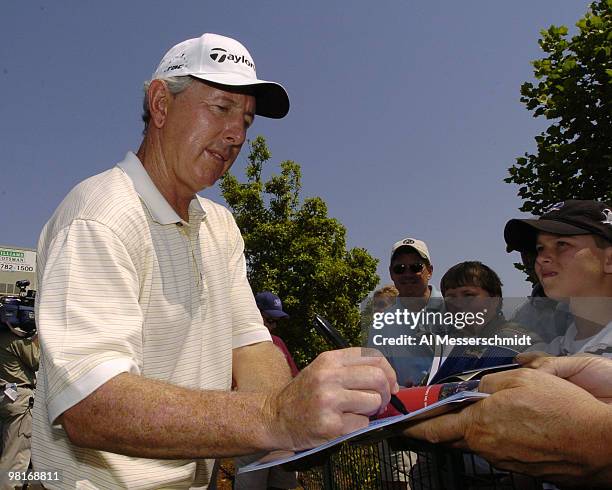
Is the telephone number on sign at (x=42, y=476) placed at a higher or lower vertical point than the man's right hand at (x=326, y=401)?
lower

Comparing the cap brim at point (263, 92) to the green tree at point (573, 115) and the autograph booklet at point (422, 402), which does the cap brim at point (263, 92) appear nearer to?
the autograph booklet at point (422, 402)

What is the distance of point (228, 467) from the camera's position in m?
9.27

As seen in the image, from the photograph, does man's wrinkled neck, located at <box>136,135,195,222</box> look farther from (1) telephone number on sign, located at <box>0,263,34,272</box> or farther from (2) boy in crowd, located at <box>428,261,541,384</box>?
(1) telephone number on sign, located at <box>0,263,34,272</box>

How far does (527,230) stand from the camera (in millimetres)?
2562

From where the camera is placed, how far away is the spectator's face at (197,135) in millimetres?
1901

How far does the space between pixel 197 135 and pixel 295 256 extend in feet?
70.4

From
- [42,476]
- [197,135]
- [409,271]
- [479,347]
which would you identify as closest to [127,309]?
[42,476]

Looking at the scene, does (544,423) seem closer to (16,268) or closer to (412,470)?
(412,470)

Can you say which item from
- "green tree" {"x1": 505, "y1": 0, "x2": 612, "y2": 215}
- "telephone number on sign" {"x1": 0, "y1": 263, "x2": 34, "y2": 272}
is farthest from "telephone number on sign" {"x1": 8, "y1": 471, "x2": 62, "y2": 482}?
"telephone number on sign" {"x1": 0, "y1": 263, "x2": 34, "y2": 272}

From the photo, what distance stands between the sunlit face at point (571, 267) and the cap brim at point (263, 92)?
1214 mm

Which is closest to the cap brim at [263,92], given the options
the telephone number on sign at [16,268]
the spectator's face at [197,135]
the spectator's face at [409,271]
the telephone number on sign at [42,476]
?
the spectator's face at [197,135]

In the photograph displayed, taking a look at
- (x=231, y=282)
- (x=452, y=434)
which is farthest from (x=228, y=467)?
(x=452, y=434)

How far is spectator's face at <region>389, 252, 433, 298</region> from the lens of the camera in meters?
5.62

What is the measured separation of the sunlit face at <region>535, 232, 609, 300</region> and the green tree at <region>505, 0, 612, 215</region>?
27.1 feet
